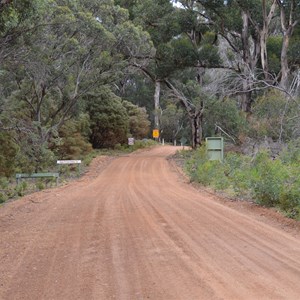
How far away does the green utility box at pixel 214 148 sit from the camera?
22905 millimetres

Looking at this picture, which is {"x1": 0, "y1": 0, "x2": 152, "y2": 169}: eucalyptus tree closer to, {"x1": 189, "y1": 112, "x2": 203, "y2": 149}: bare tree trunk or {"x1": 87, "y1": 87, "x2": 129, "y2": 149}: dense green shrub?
{"x1": 189, "y1": 112, "x2": 203, "y2": 149}: bare tree trunk

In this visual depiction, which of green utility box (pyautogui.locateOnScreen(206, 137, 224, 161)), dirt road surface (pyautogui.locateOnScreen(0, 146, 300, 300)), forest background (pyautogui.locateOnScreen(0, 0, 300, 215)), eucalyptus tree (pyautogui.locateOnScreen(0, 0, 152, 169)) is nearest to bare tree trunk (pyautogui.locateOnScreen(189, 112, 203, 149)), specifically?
forest background (pyautogui.locateOnScreen(0, 0, 300, 215))

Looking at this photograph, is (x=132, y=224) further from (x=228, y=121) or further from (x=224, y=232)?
(x=228, y=121)

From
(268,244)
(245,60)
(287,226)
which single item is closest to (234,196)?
(287,226)

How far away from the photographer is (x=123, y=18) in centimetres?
3044

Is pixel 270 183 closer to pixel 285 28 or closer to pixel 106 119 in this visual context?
pixel 285 28

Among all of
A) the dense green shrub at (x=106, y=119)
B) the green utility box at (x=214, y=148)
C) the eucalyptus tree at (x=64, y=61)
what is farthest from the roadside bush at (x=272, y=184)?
the dense green shrub at (x=106, y=119)

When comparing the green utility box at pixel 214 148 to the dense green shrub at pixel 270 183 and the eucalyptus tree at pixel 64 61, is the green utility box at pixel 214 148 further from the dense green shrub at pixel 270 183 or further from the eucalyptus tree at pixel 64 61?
the dense green shrub at pixel 270 183

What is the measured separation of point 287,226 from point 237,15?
27829 mm

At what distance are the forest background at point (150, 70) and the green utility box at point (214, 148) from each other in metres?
1.10

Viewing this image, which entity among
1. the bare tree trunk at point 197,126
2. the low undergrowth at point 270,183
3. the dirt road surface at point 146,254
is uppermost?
the bare tree trunk at point 197,126

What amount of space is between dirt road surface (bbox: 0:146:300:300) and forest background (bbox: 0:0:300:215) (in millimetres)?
4115

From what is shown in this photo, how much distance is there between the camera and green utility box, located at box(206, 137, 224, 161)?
75.1ft

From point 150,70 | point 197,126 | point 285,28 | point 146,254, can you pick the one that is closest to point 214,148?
point 285,28
